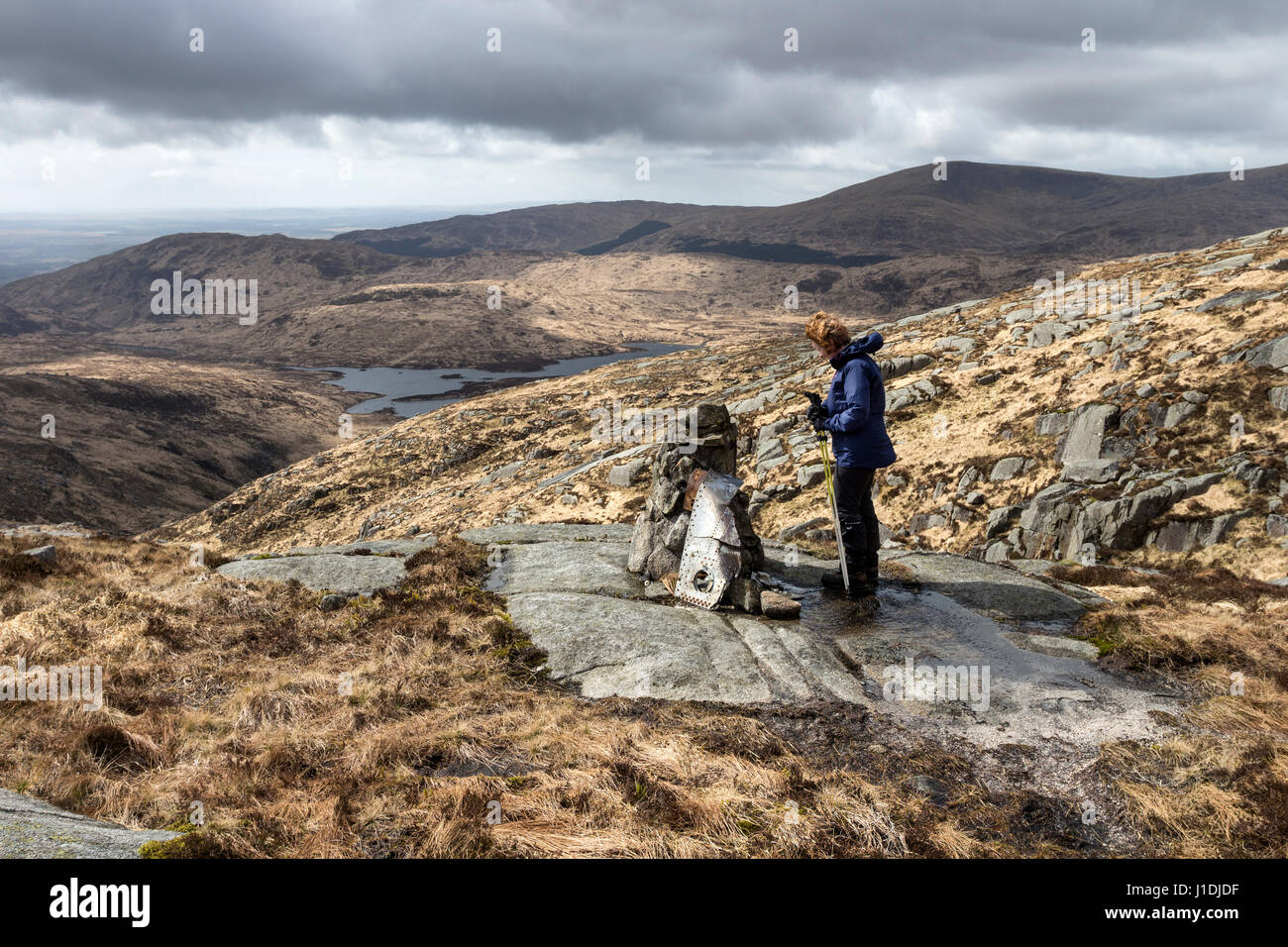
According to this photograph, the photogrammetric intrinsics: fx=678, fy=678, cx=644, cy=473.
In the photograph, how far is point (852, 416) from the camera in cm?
1062

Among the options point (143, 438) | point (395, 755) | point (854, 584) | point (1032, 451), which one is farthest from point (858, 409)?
point (143, 438)

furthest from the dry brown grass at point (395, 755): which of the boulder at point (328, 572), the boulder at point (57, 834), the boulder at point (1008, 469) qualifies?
the boulder at point (1008, 469)

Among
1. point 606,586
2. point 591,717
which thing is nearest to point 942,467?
point 606,586

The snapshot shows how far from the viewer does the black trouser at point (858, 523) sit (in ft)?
36.5

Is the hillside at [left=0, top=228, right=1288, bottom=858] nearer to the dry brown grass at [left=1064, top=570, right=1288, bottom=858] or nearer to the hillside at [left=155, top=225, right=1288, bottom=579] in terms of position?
the dry brown grass at [left=1064, top=570, right=1288, bottom=858]

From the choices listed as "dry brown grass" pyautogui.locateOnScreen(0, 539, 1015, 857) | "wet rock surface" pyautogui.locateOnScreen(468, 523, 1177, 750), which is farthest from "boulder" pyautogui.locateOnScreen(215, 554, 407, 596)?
"wet rock surface" pyautogui.locateOnScreen(468, 523, 1177, 750)

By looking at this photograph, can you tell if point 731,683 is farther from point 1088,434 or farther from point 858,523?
point 1088,434

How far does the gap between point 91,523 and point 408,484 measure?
39.9 meters

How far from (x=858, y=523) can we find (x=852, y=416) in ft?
6.58

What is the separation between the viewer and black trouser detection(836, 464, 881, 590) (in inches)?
438

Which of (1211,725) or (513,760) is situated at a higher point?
(513,760)

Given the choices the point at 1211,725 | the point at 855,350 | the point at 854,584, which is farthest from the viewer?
the point at 854,584

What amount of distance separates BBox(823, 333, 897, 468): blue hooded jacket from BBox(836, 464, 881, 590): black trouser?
0.78 feet

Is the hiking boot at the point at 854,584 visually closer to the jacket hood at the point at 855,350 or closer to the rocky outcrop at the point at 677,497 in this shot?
the rocky outcrop at the point at 677,497
